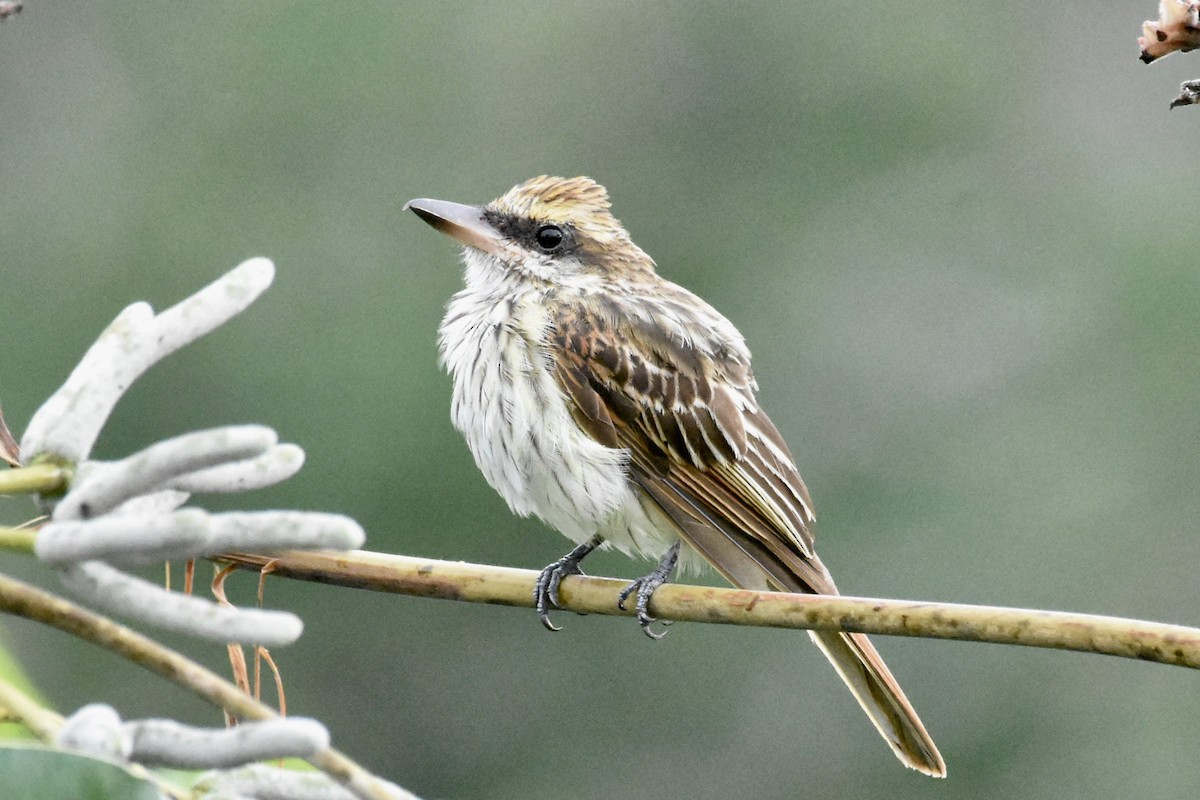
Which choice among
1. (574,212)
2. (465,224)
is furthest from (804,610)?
(574,212)

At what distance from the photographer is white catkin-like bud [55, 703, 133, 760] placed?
112 cm

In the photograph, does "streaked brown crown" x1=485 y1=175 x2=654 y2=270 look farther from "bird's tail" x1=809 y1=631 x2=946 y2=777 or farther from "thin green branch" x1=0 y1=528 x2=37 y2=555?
"thin green branch" x1=0 y1=528 x2=37 y2=555

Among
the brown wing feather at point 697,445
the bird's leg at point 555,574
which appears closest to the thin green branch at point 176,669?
the bird's leg at point 555,574

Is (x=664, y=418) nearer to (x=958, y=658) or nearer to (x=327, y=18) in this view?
(x=958, y=658)

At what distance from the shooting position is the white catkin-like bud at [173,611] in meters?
1.18

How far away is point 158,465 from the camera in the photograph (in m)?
1.21

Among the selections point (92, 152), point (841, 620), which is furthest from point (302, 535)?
point (92, 152)

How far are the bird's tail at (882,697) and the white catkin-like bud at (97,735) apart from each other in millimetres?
2400

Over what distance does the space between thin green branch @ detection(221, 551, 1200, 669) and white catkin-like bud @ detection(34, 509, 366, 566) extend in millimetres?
855

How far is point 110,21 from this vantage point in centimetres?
1662

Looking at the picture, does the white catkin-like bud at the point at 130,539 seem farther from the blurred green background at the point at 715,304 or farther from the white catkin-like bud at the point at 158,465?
the blurred green background at the point at 715,304

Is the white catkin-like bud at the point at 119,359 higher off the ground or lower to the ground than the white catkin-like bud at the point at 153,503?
higher

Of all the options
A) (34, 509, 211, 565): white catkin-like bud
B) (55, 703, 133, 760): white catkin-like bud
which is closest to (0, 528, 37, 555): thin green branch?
(34, 509, 211, 565): white catkin-like bud

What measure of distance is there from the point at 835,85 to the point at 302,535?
15.0 metres
